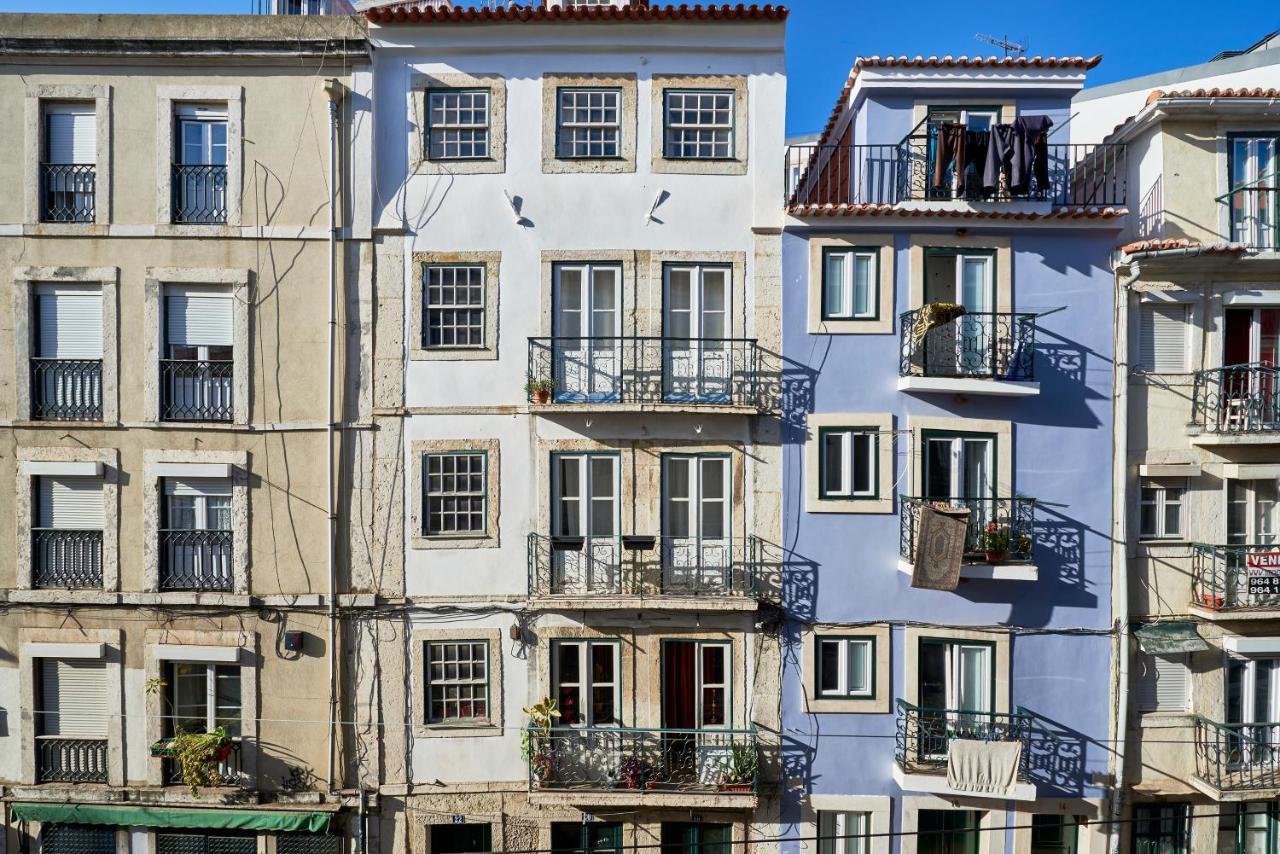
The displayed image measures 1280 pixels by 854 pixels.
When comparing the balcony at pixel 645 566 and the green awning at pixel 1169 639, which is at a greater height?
the balcony at pixel 645 566

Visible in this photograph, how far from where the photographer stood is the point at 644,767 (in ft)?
44.7

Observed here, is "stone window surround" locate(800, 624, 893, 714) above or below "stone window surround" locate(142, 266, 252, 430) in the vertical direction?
below

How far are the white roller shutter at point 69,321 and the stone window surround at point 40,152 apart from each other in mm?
1011

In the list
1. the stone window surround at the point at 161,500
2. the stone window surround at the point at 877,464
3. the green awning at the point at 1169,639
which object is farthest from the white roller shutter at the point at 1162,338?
the stone window surround at the point at 161,500

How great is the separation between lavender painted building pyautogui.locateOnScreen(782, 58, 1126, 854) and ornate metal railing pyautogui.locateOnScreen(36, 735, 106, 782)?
12.1 m

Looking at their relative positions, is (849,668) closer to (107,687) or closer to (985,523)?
(985,523)

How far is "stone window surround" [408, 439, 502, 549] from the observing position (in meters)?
14.0

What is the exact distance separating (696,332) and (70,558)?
1174 centimetres

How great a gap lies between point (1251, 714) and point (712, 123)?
14.0 m

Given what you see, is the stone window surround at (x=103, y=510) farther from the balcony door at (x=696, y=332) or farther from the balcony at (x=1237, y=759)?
the balcony at (x=1237, y=759)

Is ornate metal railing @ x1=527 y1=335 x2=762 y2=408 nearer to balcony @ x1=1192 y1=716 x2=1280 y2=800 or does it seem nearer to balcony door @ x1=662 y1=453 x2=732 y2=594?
balcony door @ x1=662 y1=453 x2=732 y2=594

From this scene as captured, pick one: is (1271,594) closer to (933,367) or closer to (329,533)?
(933,367)

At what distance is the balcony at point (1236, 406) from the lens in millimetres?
13633

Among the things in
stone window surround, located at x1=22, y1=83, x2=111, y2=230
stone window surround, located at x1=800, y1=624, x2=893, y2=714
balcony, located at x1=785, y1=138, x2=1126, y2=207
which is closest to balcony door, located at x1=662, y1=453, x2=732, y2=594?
stone window surround, located at x1=800, y1=624, x2=893, y2=714
